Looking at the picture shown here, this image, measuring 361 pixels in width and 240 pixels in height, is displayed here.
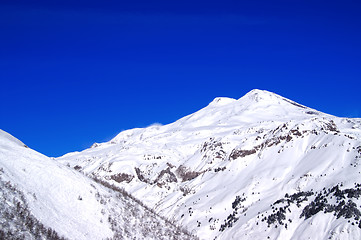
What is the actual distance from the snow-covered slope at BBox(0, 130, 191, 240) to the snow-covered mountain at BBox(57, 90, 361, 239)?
8664 mm

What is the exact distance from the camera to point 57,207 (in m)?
19.8

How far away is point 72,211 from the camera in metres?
20.5

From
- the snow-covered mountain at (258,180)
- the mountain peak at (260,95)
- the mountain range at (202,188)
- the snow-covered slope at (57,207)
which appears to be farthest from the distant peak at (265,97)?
the snow-covered slope at (57,207)

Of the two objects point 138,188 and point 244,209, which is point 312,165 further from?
point 138,188

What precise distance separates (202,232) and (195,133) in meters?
78.8

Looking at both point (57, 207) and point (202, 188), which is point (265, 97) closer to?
point (202, 188)

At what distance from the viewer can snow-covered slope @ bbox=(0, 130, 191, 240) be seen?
1631 cm

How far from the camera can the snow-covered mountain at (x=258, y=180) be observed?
49906mm

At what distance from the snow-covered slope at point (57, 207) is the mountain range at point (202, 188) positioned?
77 millimetres

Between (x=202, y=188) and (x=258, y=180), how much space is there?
47.9 feet

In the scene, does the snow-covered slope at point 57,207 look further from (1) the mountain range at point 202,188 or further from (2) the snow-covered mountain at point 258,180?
(2) the snow-covered mountain at point 258,180

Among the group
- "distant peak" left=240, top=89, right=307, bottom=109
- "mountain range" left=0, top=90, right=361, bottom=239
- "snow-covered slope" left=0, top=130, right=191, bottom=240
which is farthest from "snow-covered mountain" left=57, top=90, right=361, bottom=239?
"distant peak" left=240, top=89, right=307, bottom=109

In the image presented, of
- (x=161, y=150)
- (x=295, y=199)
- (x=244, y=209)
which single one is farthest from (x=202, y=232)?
(x=161, y=150)

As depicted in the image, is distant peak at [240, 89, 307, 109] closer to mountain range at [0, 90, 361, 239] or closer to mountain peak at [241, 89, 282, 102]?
mountain peak at [241, 89, 282, 102]
